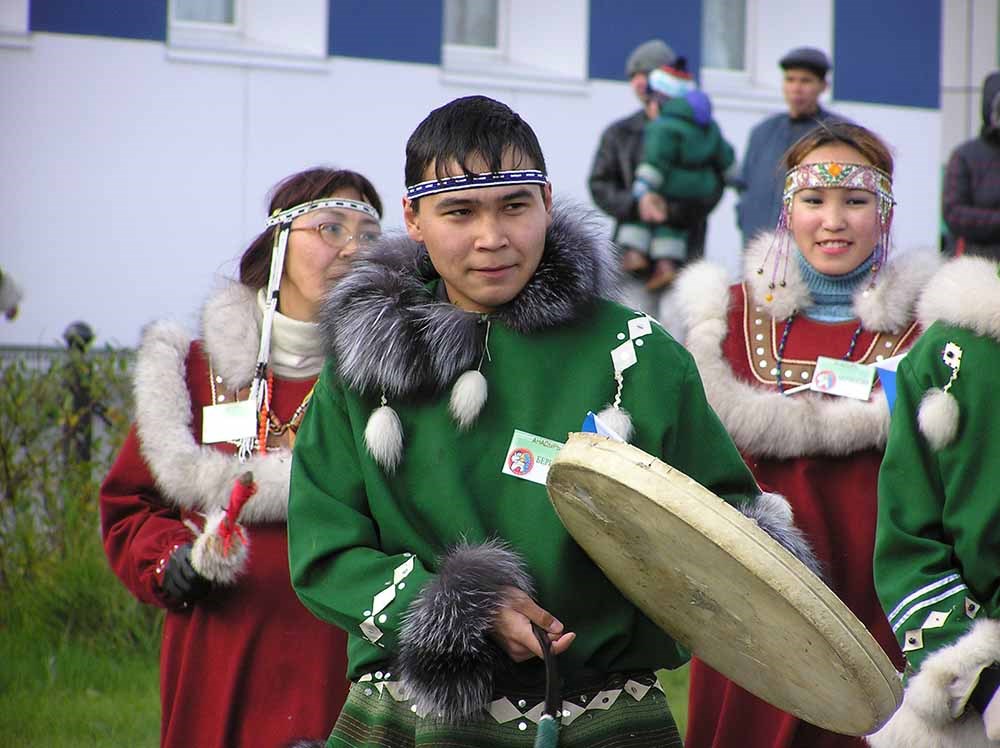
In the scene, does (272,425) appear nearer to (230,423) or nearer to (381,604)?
(230,423)

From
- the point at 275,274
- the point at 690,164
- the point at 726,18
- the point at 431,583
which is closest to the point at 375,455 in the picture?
→ the point at 431,583

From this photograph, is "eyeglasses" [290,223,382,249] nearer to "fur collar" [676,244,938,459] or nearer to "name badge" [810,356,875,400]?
"fur collar" [676,244,938,459]

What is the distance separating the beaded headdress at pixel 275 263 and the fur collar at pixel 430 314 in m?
1.16

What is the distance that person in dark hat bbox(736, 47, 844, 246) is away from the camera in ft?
30.3

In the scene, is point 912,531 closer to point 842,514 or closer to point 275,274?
point 842,514

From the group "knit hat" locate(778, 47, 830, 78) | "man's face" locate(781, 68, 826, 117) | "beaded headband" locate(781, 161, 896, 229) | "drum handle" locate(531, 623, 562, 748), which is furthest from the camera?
"man's face" locate(781, 68, 826, 117)

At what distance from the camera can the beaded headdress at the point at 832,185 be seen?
4.70 meters

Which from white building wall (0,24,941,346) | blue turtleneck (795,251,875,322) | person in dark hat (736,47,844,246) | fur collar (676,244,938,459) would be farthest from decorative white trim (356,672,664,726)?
white building wall (0,24,941,346)

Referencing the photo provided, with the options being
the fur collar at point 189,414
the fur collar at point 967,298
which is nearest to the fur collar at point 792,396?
the fur collar at point 967,298

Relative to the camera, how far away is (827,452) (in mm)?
4480

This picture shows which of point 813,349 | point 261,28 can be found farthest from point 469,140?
→ point 261,28

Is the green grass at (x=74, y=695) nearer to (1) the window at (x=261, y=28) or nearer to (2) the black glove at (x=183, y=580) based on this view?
(2) the black glove at (x=183, y=580)

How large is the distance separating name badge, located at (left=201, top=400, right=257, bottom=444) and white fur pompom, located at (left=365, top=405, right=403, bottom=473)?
4.48 feet

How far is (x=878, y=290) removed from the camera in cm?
464
